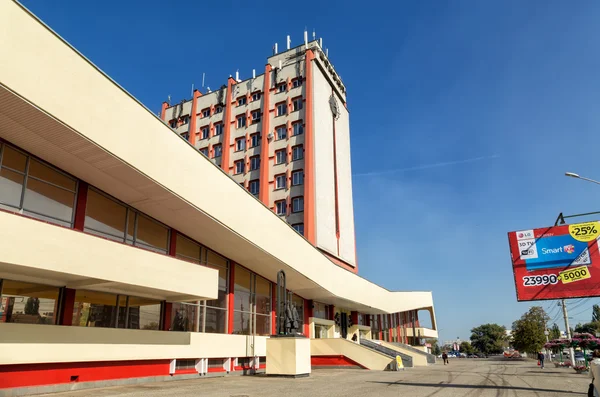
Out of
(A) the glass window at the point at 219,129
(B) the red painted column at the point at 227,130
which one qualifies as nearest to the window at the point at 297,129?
(B) the red painted column at the point at 227,130

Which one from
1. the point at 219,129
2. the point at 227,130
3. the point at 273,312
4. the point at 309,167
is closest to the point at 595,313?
the point at 309,167

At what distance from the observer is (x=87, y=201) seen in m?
18.3

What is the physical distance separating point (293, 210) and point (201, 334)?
20.9 m

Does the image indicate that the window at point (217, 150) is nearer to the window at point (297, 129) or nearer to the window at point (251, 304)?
the window at point (297, 129)

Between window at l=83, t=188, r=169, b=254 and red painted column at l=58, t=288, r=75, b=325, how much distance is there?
271 cm

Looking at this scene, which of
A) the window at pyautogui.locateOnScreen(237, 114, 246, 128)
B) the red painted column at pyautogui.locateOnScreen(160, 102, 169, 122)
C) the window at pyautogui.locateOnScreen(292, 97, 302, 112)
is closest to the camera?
the window at pyautogui.locateOnScreen(292, 97, 302, 112)

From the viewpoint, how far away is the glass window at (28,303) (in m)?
14.7

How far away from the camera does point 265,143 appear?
45844 mm

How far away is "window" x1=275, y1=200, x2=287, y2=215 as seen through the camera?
141 ft

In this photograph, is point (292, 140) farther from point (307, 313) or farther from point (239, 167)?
point (307, 313)

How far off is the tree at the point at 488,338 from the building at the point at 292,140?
4562 inches

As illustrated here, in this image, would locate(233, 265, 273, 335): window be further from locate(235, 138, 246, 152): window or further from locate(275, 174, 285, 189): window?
locate(235, 138, 246, 152): window

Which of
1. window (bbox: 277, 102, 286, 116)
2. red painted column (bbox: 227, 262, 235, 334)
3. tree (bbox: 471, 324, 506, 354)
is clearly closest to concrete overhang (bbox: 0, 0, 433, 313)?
red painted column (bbox: 227, 262, 235, 334)

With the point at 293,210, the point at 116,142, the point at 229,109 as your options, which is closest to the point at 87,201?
the point at 116,142
